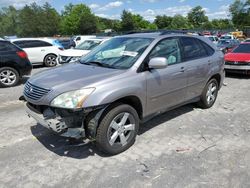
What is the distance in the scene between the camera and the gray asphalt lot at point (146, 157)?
3.47m

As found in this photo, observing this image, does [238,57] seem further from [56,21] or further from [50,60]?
[56,21]

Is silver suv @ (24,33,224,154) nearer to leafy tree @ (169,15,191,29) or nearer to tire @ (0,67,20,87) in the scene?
tire @ (0,67,20,87)

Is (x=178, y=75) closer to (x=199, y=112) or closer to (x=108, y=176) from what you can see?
(x=199, y=112)

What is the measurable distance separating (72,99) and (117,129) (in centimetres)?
83

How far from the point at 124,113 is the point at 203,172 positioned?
52.5 inches

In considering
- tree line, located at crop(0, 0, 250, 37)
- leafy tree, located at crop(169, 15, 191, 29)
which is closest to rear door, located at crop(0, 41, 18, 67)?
tree line, located at crop(0, 0, 250, 37)

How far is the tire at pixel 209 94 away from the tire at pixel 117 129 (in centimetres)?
241

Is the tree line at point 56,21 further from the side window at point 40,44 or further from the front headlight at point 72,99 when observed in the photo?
the front headlight at point 72,99

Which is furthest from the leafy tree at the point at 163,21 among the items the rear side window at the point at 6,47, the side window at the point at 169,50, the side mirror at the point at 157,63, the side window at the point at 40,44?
the side mirror at the point at 157,63

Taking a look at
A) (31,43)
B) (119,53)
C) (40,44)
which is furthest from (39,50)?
(119,53)

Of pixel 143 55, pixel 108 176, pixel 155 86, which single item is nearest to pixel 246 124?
pixel 155 86

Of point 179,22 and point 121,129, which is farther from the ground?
point 179,22

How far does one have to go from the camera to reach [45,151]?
13.9 ft

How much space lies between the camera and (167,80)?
4711mm
